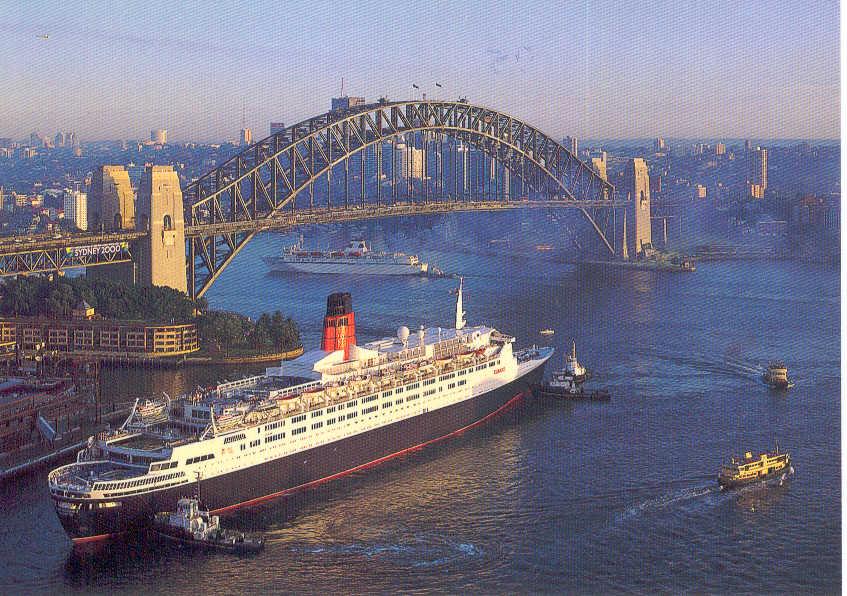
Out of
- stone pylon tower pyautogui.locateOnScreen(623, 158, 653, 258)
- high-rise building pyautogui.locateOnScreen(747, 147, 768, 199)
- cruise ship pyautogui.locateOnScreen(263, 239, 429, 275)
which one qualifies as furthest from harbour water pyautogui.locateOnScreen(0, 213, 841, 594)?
high-rise building pyautogui.locateOnScreen(747, 147, 768, 199)

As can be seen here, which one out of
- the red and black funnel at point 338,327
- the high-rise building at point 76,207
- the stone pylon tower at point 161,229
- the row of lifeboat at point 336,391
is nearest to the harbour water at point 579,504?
the row of lifeboat at point 336,391

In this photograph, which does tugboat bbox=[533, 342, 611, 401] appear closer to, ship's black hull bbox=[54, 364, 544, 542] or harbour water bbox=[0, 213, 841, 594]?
harbour water bbox=[0, 213, 841, 594]

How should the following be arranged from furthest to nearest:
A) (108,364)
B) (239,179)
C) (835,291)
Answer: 1. (835,291)
2. (239,179)
3. (108,364)

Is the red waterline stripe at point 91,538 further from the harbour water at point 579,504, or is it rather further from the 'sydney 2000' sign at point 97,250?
the 'sydney 2000' sign at point 97,250

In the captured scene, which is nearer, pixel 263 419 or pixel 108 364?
pixel 263 419

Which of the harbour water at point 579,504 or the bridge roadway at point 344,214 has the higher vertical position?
the bridge roadway at point 344,214

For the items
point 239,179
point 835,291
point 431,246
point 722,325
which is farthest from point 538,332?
point 431,246

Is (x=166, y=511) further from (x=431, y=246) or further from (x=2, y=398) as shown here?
(x=431, y=246)
